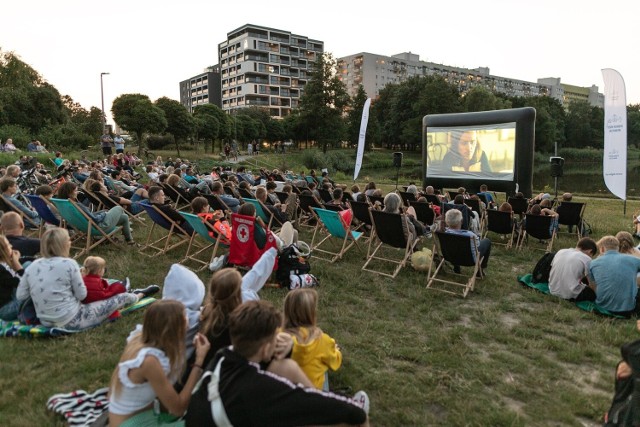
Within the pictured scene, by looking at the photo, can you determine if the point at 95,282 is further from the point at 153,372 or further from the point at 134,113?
the point at 134,113

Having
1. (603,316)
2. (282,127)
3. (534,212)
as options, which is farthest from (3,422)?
(282,127)

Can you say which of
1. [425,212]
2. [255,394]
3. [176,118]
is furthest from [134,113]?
[255,394]

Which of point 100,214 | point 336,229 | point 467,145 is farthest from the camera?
point 467,145

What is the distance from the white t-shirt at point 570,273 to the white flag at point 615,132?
22.4 feet

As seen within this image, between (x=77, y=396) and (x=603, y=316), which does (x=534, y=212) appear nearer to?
(x=603, y=316)

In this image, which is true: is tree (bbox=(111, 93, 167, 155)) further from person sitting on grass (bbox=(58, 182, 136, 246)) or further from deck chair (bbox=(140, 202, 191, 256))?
deck chair (bbox=(140, 202, 191, 256))

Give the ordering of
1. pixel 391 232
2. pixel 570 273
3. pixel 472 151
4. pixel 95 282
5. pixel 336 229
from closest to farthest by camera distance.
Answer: pixel 95 282
pixel 570 273
pixel 391 232
pixel 336 229
pixel 472 151

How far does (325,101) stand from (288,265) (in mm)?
41280

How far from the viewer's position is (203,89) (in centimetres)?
8512

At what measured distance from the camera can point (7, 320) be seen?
3.58 metres

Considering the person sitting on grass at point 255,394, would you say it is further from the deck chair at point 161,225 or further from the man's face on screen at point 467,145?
the man's face on screen at point 467,145

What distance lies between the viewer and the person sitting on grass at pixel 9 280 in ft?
11.2

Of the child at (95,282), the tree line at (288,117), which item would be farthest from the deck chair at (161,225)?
the tree line at (288,117)

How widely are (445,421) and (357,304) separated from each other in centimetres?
198
